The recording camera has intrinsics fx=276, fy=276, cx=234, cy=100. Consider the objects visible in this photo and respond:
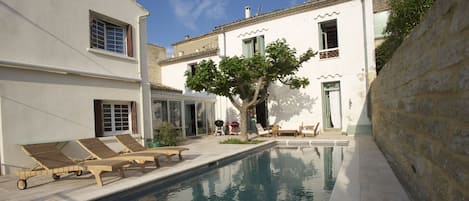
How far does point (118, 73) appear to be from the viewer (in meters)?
11.6

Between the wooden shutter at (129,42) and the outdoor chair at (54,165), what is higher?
the wooden shutter at (129,42)

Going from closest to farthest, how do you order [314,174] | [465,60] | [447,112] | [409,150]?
[465,60], [447,112], [409,150], [314,174]

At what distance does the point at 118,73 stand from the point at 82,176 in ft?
16.7

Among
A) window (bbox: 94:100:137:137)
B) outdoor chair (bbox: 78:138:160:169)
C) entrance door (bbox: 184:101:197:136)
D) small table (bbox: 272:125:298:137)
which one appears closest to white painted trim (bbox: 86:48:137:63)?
window (bbox: 94:100:137:137)

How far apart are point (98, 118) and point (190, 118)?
8.99 meters

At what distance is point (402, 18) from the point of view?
11.9 metres

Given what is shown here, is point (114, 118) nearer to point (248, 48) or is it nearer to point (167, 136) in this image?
point (167, 136)

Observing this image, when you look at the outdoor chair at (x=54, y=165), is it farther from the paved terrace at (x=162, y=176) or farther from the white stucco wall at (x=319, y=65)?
the white stucco wall at (x=319, y=65)

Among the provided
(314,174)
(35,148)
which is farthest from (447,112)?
(35,148)

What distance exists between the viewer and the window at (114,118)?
10508 mm

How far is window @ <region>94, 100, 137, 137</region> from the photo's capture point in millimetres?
10508

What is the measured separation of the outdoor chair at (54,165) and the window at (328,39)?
13.8m

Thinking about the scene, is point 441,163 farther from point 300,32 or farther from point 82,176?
point 300,32

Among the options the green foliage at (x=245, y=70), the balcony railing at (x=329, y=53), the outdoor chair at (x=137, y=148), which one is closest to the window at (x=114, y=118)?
the outdoor chair at (x=137, y=148)
